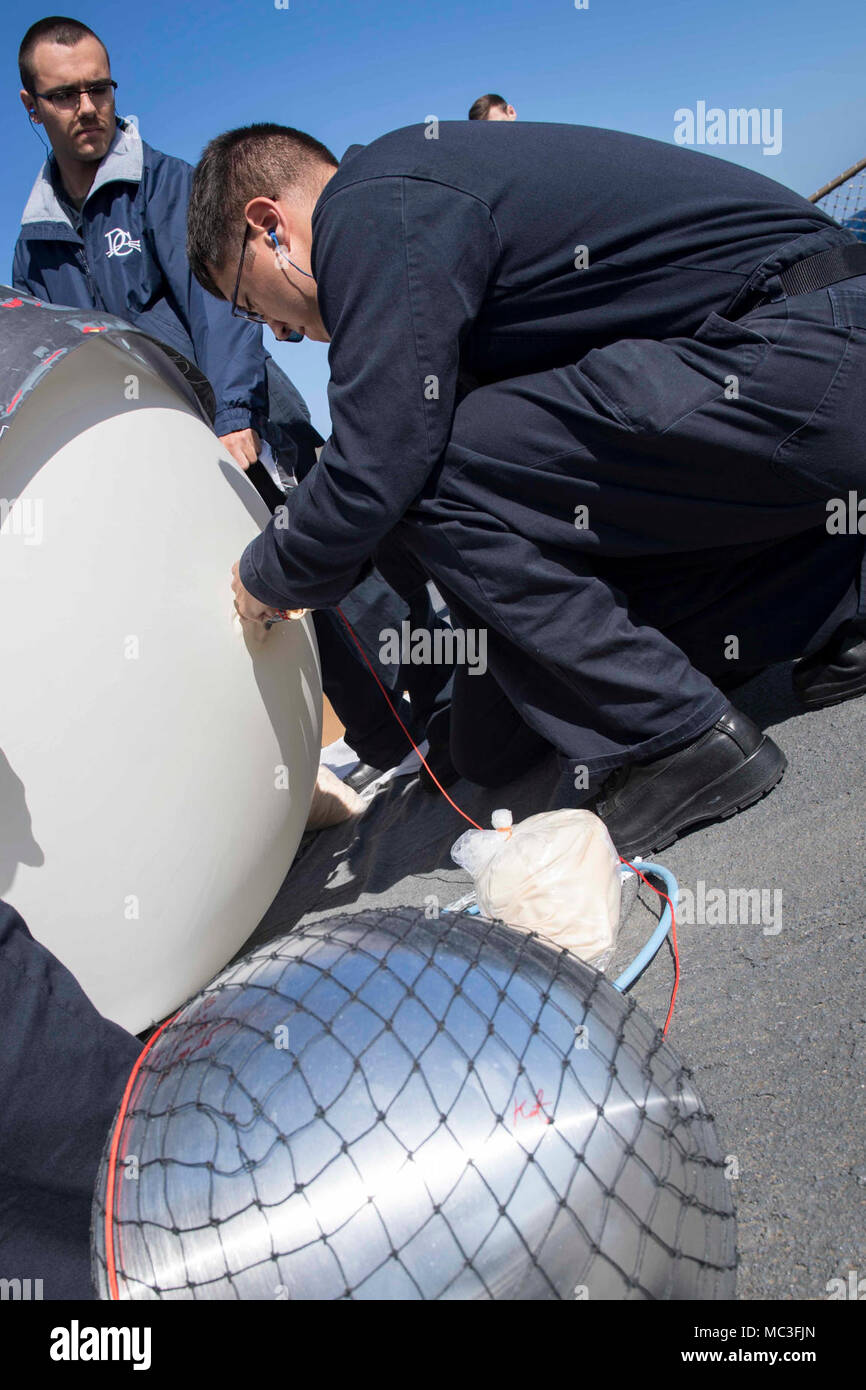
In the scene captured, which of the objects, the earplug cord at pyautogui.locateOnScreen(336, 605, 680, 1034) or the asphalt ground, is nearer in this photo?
the asphalt ground

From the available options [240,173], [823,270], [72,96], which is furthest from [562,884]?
[72,96]

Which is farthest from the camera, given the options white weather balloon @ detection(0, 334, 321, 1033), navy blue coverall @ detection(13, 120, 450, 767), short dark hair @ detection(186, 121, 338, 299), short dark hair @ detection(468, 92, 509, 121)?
short dark hair @ detection(468, 92, 509, 121)

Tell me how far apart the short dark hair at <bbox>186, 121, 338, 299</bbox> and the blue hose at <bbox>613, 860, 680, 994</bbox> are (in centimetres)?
137

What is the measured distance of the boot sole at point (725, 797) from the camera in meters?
1.69

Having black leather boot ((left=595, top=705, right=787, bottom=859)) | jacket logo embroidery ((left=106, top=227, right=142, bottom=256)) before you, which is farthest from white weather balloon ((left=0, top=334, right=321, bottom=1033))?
jacket logo embroidery ((left=106, top=227, right=142, bottom=256))

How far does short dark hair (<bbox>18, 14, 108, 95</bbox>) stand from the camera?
265 cm

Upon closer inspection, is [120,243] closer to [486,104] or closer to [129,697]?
[129,697]

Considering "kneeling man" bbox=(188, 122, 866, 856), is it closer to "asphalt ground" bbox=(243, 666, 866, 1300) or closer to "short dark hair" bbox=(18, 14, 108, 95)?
"asphalt ground" bbox=(243, 666, 866, 1300)

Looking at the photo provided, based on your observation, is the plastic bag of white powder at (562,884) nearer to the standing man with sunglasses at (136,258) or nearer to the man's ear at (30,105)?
the standing man with sunglasses at (136,258)

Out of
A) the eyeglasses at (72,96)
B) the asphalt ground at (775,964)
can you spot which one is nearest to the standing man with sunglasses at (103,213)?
the eyeglasses at (72,96)

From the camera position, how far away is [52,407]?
1403 millimetres

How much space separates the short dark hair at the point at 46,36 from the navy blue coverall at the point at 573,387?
1.56m

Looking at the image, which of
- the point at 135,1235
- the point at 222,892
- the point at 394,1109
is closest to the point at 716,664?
the point at 222,892
